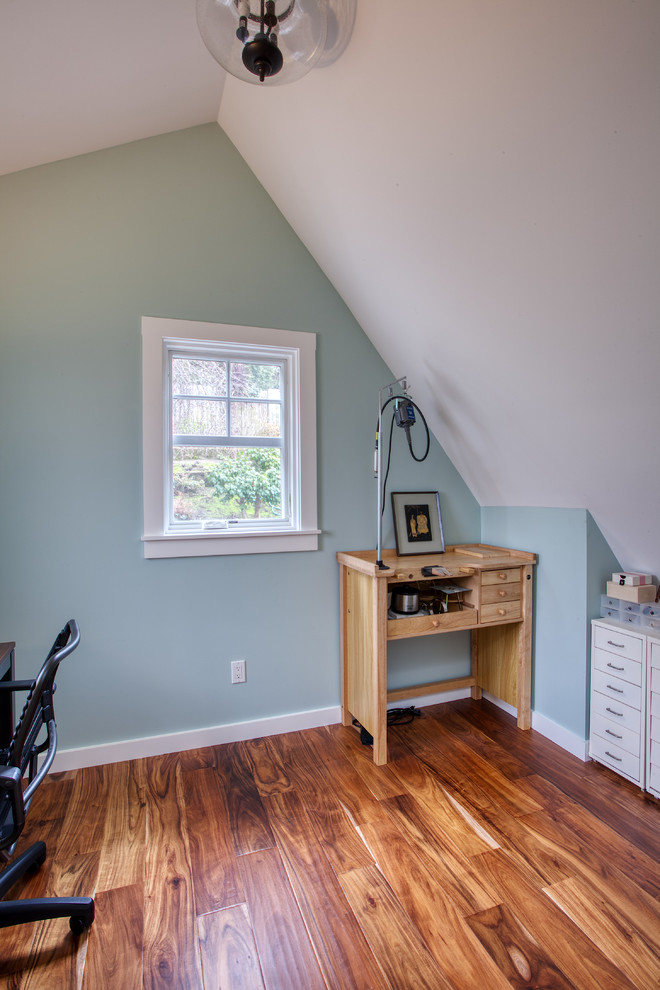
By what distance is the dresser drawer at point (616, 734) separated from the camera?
79.7 inches

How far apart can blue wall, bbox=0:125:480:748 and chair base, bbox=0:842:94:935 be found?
0.78 m

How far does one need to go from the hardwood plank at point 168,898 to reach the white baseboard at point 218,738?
20cm

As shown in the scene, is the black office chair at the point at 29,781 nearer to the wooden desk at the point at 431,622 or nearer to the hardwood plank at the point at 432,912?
the hardwood plank at the point at 432,912

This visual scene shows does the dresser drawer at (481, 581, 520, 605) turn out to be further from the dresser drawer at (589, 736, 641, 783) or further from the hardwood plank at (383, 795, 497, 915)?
the hardwood plank at (383, 795, 497, 915)

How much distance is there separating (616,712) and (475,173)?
7.21 ft

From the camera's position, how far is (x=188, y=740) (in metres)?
2.34

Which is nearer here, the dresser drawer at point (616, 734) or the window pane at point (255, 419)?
the dresser drawer at point (616, 734)

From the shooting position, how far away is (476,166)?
1483 mm

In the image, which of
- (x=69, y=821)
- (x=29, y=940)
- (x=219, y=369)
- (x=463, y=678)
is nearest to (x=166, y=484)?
(x=219, y=369)

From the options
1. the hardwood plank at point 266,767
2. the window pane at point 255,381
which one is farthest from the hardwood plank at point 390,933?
the window pane at point 255,381

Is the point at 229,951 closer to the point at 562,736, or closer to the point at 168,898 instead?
the point at 168,898

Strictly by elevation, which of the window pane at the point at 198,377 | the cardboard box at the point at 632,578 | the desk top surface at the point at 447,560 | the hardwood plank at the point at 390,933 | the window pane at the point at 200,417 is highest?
the window pane at the point at 198,377

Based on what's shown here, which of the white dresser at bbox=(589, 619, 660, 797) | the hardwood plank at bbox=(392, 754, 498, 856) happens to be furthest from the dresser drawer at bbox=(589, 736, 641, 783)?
the hardwood plank at bbox=(392, 754, 498, 856)

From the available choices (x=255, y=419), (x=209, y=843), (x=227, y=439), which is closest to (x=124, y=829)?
(x=209, y=843)
